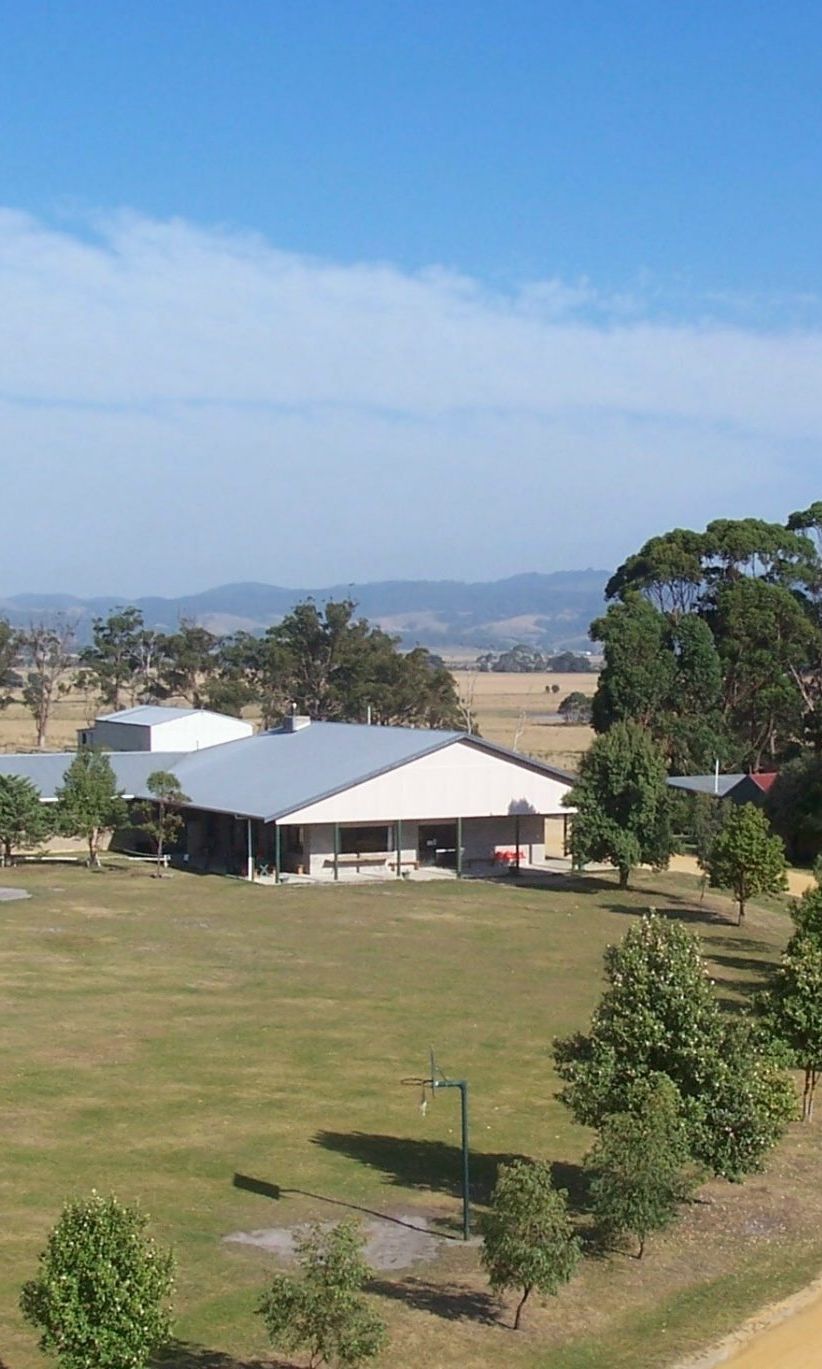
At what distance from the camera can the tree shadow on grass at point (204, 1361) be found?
631 inches

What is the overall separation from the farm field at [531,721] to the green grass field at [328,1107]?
1018 inches

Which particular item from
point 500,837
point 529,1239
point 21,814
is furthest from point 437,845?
point 529,1239

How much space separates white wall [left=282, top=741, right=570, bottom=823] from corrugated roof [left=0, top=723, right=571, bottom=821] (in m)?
0.32

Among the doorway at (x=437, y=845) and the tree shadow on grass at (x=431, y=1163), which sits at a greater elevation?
the doorway at (x=437, y=845)

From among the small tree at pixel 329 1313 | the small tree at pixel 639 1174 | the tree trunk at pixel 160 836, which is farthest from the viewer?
the tree trunk at pixel 160 836

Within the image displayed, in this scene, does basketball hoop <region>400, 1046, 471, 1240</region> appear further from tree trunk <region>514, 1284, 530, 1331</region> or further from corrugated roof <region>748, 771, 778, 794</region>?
corrugated roof <region>748, 771, 778, 794</region>

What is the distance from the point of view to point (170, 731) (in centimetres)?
6481

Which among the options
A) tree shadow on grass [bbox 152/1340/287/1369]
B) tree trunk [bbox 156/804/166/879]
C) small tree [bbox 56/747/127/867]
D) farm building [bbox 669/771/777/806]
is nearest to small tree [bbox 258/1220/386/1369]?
tree shadow on grass [bbox 152/1340/287/1369]

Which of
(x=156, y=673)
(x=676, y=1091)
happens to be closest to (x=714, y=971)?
(x=676, y=1091)

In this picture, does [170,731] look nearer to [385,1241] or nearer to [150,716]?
[150,716]

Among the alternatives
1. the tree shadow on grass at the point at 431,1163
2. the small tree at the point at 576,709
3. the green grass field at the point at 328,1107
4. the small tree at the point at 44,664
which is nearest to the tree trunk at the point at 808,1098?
the green grass field at the point at 328,1107

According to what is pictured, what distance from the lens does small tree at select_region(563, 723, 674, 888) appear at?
5066 cm

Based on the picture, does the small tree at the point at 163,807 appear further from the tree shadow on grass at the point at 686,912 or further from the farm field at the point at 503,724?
the farm field at the point at 503,724

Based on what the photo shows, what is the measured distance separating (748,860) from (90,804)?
22240 millimetres
